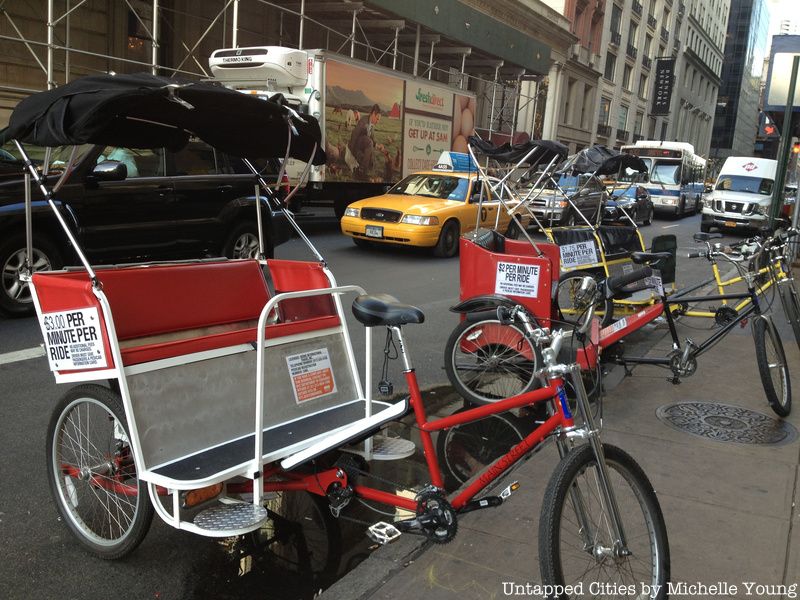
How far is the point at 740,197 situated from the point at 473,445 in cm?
Answer: 1989

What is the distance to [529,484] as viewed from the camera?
13.3ft

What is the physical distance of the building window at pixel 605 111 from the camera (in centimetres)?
4911

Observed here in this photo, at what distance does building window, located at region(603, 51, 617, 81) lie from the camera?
49.3 meters

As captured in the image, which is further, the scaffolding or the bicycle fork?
the scaffolding

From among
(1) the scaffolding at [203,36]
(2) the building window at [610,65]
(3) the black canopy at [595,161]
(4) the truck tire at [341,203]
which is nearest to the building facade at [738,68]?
(2) the building window at [610,65]

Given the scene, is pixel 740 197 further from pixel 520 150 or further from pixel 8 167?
pixel 8 167

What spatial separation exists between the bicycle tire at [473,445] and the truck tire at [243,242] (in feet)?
16.9

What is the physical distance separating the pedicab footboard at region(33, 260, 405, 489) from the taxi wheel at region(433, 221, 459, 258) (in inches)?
357

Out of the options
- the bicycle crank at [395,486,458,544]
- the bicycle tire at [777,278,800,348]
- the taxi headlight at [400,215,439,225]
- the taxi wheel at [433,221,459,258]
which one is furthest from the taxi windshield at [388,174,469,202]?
the bicycle crank at [395,486,458,544]

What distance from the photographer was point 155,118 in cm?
386

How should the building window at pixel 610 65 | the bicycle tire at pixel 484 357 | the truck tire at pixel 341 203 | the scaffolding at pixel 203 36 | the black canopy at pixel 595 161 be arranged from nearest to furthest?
the bicycle tire at pixel 484 357 < the black canopy at pixel 595 161 < the scaffolding at pixel 203 36 < the truck tire at pixel 341 203 < the building window at pixel 610 65

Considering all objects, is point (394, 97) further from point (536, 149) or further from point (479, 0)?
point (479, 0)

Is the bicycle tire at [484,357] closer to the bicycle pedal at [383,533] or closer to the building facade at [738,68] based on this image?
the bicycle pedal at [383,533]

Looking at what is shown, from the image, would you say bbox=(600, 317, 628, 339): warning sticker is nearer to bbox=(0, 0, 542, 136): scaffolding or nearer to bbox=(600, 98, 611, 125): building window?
bbox=(0, 0, 542, 136): scaffolding
